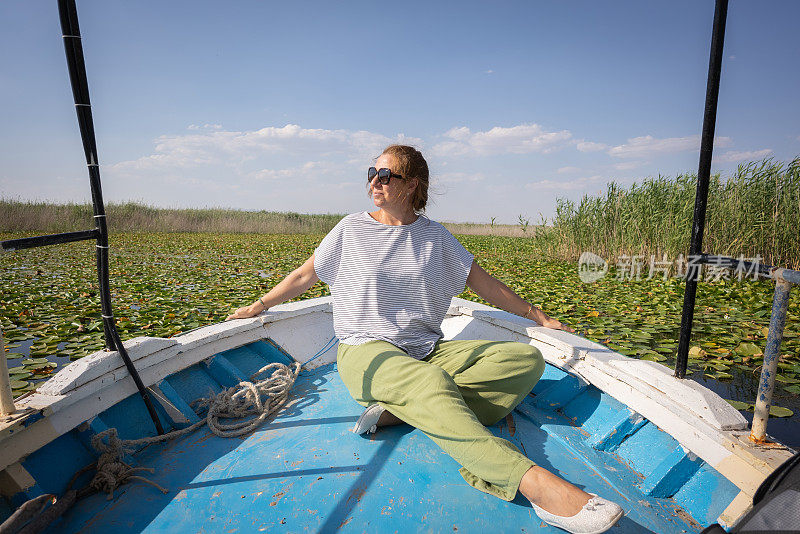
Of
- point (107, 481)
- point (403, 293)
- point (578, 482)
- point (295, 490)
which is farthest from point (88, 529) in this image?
point (578, 482)

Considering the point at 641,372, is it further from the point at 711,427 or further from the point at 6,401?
the point at 6,401

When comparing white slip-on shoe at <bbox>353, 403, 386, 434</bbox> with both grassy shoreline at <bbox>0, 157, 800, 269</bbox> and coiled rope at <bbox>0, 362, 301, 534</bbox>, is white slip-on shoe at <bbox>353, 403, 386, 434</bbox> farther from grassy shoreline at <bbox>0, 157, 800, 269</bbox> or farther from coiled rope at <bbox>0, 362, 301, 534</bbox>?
grassy shoreline at <bbox>0, 157, 800, 269</bbox>

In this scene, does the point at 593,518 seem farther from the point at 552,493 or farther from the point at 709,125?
the point at 709,125

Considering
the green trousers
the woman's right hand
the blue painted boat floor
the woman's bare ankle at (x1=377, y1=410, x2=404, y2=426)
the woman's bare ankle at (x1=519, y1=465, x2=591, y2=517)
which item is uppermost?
the woman's right hand

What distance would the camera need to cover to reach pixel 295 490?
1314 millimetres

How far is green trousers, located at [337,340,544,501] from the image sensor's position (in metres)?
1.25

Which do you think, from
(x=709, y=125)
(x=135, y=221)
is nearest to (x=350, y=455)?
(x=709, y=125)

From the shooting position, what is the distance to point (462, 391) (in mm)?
1667

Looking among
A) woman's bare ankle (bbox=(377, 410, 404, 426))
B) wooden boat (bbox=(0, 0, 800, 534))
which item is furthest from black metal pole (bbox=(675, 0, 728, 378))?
woman's bare ankle (bbox=(377, 410, 404, 426))

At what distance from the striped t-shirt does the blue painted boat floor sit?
1.24ft

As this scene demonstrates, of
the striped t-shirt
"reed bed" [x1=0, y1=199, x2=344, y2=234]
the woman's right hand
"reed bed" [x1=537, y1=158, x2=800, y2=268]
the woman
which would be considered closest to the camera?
the woman

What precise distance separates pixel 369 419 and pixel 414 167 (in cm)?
105

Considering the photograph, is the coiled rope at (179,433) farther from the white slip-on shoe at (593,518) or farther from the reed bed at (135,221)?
the reed bed at (135,221)

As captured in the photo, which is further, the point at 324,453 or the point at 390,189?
the point at 390,189
